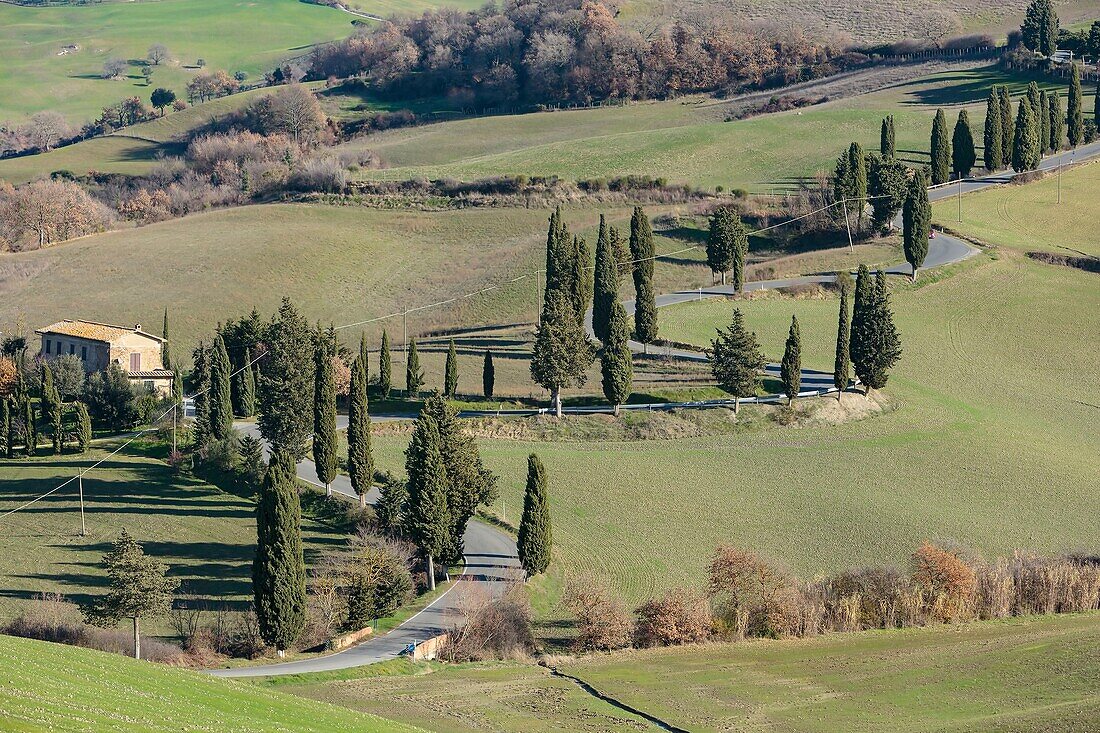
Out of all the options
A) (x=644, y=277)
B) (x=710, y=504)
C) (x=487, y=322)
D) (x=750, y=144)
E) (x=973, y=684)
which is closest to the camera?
(x=973, y=684)

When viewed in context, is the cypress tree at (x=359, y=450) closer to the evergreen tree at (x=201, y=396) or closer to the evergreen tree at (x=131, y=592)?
the evergreen tree at (x=201, y=396)

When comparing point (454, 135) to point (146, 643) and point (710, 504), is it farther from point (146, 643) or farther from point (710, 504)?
point (146, 643)

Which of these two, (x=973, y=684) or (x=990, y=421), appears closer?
(x=973, y=684)

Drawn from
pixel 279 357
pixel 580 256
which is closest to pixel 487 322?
pixel 580 256

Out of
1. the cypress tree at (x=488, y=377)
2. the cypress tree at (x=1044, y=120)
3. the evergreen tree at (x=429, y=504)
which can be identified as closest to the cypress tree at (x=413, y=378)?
the cypress tree at (x=488, y=377)

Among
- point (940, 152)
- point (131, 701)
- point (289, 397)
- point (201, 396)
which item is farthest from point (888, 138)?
point (131, 701)

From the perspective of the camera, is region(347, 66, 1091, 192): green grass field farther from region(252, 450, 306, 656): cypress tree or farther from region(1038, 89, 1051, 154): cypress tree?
region(252, 450, 306, 656): cypress tree
